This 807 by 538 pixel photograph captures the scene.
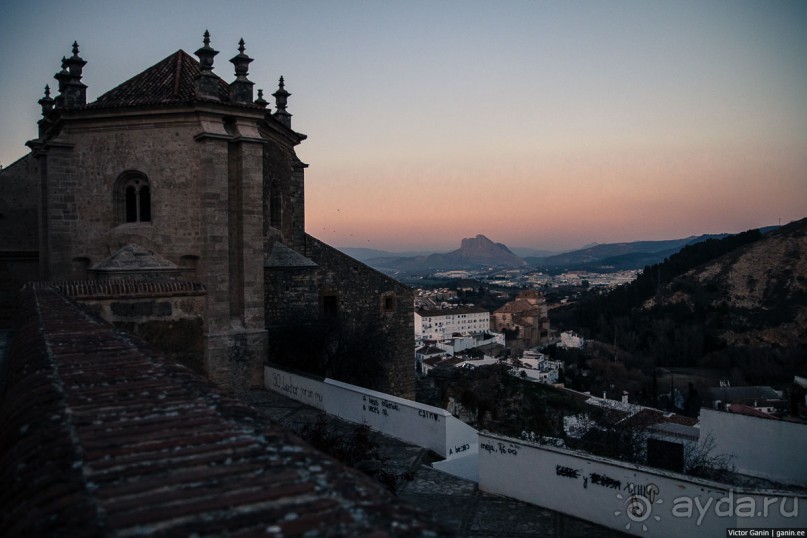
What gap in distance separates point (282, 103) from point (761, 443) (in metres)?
15.3

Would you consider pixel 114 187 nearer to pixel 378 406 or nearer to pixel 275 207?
pixel 275 207

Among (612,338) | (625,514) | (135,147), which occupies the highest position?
(135,147)

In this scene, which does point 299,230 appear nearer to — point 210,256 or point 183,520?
point 210,256

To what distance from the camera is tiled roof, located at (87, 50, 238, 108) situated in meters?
13.6

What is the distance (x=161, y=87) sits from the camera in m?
14.4

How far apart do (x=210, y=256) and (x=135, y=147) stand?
10.1ft

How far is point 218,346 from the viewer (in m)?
13.4

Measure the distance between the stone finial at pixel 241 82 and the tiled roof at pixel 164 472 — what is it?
12424mm

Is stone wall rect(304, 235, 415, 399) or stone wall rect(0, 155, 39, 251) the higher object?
stone wall rect(0, 155, 39, 251)

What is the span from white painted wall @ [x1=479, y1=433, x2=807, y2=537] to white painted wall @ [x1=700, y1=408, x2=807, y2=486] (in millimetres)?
2676

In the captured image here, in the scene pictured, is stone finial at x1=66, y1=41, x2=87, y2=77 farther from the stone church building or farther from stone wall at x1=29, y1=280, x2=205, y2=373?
stone wall at x1=29, y1=280, x2=205, y2=373

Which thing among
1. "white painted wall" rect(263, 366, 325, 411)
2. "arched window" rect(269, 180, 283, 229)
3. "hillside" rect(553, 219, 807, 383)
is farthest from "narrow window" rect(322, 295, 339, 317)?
"hillside" rect(553, 219, 807, 383)

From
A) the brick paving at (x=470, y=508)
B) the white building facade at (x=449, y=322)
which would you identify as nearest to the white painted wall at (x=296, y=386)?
the brick paving at (x=470, y=508)

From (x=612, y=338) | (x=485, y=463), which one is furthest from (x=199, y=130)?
(x=612, y=338)
